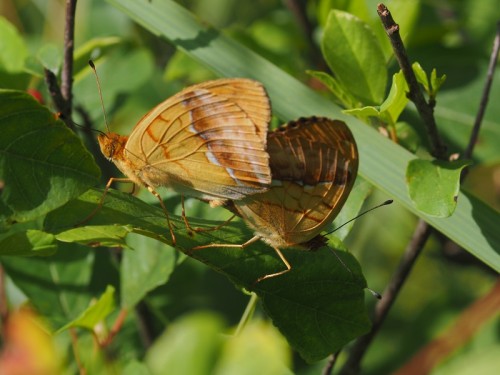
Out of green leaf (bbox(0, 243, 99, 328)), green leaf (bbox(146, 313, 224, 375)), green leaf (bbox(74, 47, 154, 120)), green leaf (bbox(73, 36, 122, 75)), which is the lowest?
green leaf (bbox(0, 243, 99, 328))

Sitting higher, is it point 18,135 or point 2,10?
point 18,135

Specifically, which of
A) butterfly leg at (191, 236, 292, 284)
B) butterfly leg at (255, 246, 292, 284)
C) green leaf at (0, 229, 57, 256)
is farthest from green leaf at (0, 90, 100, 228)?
butterfly leg at (255, 246, 292, 284)

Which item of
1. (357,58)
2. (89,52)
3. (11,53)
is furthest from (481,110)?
(11,53)

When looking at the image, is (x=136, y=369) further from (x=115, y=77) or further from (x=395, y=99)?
(x=115, y=77)

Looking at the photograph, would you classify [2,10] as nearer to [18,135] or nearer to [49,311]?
[49,311]

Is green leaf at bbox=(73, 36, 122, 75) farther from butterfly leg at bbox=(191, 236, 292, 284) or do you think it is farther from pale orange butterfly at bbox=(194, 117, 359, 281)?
butterfly leg at bbox=(191, 236, 292, 284)

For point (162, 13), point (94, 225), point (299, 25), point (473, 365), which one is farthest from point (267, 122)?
point (473, 365)

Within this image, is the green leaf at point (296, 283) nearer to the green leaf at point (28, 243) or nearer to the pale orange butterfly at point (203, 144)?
the green leaf at point (28, 243)
